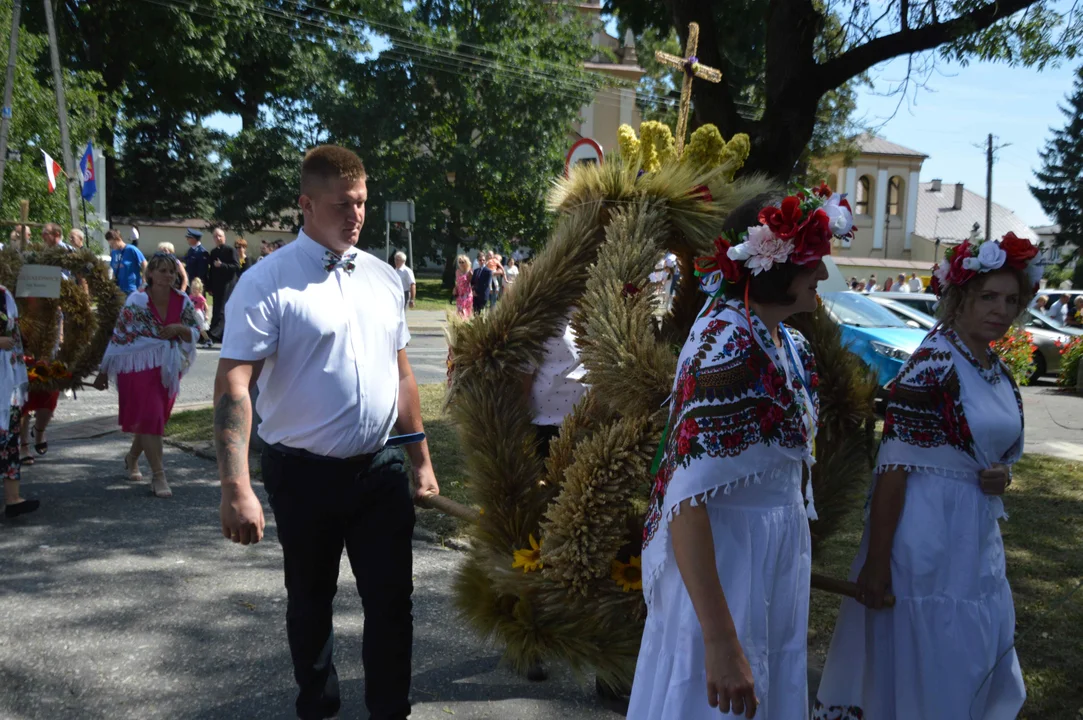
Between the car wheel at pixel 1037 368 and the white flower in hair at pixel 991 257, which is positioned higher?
the white flower in hair at pixel 991 257

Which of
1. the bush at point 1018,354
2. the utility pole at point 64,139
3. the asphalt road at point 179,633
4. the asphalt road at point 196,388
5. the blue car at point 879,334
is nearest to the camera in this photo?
the asphalt road at point 179,633

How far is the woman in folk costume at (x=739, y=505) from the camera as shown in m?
2.21

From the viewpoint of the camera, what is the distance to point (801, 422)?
235cm

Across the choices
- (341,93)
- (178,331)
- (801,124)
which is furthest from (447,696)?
(341,93)

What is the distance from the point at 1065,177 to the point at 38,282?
211 ft

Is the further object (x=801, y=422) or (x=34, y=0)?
(x=34, y=0)

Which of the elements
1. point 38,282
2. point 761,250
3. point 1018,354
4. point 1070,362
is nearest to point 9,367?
point 38,282

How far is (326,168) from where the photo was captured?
10.4 feet

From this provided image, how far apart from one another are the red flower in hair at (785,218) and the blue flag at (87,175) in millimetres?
19860

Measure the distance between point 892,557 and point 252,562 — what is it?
3723mm

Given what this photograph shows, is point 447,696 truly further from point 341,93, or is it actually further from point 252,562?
point 341,93

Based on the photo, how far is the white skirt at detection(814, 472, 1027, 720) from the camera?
118 inches

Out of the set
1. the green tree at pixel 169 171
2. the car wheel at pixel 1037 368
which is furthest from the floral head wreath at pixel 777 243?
the green tree at pixel 169 171

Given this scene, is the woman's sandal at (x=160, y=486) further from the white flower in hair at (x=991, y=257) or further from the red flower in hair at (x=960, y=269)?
the white flower in hair at (x=991, y=257)
